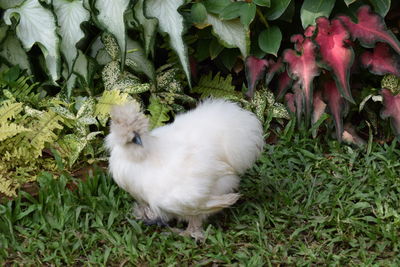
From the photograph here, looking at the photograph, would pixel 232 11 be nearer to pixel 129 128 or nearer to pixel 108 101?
pixel 108 101

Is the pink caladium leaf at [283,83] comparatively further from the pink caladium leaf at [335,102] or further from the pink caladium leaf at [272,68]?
the pink caladium leaf at [335,102]

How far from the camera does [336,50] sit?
158 inches

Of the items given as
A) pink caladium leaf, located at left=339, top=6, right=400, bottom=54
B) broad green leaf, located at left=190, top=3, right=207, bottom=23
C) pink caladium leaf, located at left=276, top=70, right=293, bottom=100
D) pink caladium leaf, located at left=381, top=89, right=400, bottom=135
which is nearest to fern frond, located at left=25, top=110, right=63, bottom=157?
broad green leaf, located at left=190, top=3, right=207, bottom=23

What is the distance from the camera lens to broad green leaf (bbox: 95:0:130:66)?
151 inches

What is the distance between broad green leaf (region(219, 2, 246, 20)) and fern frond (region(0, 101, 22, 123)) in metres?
1.34

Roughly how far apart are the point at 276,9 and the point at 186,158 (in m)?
1.39

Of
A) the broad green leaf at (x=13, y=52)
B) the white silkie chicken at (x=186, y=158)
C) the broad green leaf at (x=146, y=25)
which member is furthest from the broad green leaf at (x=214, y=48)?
the broad green leaf at (x=13, y=52)

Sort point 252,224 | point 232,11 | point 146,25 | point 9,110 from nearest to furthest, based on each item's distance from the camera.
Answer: point 252,224 → point 9,110 → point 146,25 → point 232,11

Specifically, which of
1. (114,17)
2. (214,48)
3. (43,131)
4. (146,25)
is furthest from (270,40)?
(43,131)

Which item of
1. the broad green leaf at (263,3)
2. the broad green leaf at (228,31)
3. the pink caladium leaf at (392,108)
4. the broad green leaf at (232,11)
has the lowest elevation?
the pink caladium leaf at (392,108)

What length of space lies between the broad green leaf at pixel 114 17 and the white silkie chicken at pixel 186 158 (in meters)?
0.69

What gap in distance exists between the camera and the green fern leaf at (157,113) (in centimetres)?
410

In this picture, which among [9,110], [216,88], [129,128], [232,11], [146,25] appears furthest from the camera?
[216,88]

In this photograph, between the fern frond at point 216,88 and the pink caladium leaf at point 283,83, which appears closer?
the pink caladium leaf at point 283,83
